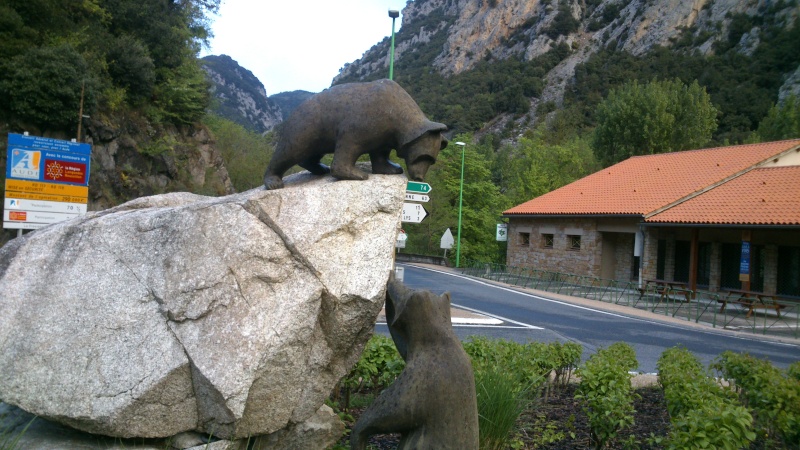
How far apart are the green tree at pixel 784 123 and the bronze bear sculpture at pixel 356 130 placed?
3737 centimetres

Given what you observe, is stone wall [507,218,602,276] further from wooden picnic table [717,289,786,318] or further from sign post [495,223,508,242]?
wooden picnic table [717,289,786,318]

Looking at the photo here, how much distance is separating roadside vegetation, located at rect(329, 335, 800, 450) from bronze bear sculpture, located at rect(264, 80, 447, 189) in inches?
77.4

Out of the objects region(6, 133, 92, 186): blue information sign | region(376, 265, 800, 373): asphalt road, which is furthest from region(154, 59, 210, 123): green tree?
region(376, 265, 800, 373): asphalt road

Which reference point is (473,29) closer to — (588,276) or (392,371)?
(588,276)

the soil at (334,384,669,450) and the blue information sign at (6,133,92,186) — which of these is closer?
the soil at (334,384,669,450)

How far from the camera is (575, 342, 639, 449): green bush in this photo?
4562mm

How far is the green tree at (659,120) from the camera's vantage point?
3609cm

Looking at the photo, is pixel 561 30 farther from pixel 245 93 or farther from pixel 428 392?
pixel 428 392

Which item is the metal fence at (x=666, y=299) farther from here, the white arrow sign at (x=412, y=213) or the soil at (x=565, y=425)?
the soil at (x=565, y=425)

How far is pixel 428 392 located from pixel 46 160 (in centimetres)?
1016

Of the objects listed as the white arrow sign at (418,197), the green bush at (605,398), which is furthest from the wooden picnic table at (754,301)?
the green bush at (605,398)

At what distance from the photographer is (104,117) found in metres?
20.4

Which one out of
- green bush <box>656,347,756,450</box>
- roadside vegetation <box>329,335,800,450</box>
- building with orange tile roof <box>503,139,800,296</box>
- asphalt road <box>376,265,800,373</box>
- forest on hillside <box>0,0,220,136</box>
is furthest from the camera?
building with orange tile roof <box>503,139,800,296</box>

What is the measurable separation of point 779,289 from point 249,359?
21614 millimetres
